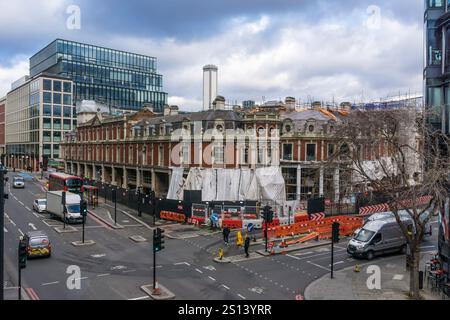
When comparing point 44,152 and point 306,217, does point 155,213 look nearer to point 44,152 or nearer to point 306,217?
point 306,217

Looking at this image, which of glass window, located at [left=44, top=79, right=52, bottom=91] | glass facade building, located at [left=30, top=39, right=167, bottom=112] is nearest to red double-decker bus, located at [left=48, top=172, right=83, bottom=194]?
glass window, located at [left=44, top=79, right=52, bottom=91]

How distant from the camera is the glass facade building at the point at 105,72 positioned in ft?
370

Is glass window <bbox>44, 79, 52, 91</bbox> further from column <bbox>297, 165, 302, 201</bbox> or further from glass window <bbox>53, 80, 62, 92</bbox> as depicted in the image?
column <bbox>297, 165, 302, 201</bbox>

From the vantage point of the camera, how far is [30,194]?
61.1 metres

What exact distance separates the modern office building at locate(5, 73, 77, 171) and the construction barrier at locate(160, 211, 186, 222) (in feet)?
238

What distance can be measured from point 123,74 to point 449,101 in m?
112

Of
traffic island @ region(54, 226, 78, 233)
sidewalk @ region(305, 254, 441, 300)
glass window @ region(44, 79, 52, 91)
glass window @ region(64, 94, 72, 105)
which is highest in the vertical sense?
glass window @ region(44, 79, 52, 91)

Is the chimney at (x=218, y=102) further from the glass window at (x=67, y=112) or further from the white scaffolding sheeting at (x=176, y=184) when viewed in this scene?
the glass window at (x=67, y=112)

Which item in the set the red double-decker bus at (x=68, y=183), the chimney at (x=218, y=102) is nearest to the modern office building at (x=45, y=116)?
the red double-decker bus at (x=68, y=183)

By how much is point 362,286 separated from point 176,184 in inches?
1119

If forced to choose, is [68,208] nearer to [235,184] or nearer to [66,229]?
[66,229]

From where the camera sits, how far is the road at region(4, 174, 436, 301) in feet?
64.7

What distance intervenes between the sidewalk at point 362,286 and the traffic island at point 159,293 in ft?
21.4
